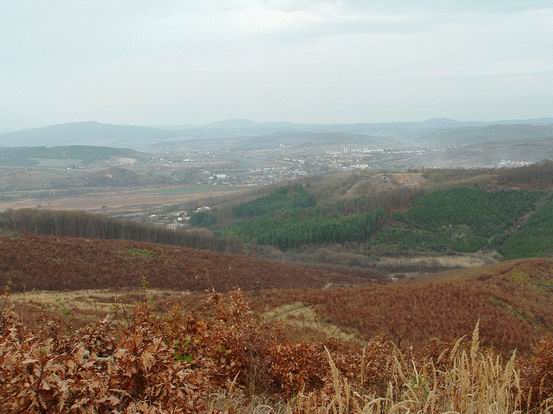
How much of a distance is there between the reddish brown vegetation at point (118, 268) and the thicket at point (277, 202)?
91.7 meters

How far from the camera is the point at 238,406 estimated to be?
14.4 feet

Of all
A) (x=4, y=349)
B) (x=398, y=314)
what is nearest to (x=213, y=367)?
(x=4, y=349)

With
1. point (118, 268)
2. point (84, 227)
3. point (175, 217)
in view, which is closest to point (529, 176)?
point (175, 217)

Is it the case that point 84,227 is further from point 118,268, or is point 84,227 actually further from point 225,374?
point 225,374

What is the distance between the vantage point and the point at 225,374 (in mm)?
5309

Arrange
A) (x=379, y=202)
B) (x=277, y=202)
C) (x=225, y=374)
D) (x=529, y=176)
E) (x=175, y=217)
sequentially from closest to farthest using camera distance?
(x=225, y=374) < (x=529, y=176) < (x=379, y=202) < (x=175, y=217) < (x=277, y=202)

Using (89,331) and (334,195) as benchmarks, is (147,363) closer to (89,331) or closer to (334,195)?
(89,331)

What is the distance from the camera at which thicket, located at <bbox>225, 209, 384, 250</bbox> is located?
94.0 m

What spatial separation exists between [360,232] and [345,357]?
90859 millimetres

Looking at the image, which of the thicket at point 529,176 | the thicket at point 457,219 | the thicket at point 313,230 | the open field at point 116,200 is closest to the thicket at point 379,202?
the thicket at point 457,219

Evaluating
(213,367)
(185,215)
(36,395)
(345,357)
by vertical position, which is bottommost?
(185,215)

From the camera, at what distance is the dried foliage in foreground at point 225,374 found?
2.76 meters

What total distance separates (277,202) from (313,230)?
4862cm

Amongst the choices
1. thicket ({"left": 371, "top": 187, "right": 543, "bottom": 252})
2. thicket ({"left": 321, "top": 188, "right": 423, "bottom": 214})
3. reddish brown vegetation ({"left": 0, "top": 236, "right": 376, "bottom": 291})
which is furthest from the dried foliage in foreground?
thicket ({"left": 321, "top": 188, "right": 423, "bottom": 214})
